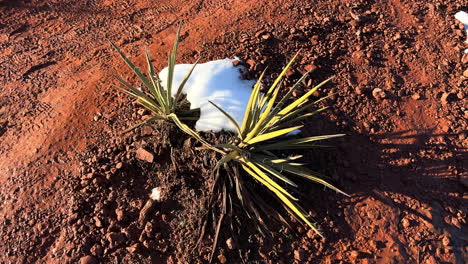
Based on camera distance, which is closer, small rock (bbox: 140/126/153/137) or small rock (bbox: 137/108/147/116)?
small rock (bbox: 140/126/153/137)

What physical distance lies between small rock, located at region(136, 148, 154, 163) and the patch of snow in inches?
8.3

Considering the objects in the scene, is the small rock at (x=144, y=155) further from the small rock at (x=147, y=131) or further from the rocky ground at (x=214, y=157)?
the small rock at (x=147, y=131)

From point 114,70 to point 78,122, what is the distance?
1.97 feet

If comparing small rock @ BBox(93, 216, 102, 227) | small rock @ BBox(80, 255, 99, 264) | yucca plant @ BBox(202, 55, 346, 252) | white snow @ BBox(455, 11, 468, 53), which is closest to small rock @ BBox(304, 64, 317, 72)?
yucca plant @ BBox(202, 55, 346, 252)

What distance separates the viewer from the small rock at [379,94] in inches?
108

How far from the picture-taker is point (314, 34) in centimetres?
310

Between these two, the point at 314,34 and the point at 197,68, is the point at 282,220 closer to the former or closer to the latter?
the point at 197,68

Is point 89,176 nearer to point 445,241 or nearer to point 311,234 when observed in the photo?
point 311,234

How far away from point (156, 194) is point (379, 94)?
197 centimetres

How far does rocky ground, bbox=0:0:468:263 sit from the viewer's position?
88.3 inches

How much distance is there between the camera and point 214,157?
2.30 m

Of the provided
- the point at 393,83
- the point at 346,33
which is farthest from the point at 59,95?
the point at 393,83

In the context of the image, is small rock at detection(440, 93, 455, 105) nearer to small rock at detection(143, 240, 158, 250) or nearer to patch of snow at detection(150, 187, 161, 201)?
patch of snow at detection(150, 187, 161, 201)

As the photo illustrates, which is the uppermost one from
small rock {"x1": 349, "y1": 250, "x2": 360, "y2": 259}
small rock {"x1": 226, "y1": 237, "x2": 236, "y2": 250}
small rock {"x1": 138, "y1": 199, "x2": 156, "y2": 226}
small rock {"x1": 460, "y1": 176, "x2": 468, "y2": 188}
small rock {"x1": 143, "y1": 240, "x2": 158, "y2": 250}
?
small rock {"x1": 138, "y1": 199, "x2": 156, "y2": 226}
